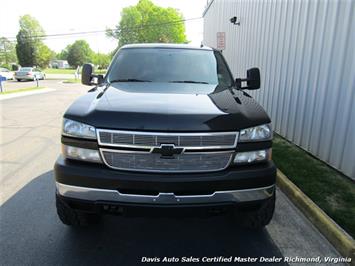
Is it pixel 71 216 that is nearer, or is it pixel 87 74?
pixel 71 216

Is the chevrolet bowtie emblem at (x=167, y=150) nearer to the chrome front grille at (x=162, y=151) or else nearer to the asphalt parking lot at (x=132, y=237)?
the chrome front grille at (x=162, y=151)

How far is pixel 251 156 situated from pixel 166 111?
2.47ft

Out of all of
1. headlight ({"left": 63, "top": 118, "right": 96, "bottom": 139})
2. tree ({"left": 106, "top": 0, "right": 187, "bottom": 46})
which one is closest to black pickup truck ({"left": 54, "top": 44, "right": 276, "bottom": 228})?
headlight ({"left": 63, "top": 118, "right": 96, "bottom": 139})

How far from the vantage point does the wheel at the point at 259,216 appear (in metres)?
2.88

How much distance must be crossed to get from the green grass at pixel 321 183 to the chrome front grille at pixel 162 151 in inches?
63.1

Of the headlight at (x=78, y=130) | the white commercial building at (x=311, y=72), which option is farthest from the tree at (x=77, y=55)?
the headlight at (x=78, y=130)

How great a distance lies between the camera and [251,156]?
2676mm

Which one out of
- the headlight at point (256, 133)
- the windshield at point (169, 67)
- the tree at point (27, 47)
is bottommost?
the tree at point (27, 47)

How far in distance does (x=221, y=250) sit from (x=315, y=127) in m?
3.27

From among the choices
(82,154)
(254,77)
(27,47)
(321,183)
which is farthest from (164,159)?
(27,47)

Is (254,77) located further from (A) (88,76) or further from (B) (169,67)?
(A) (88,76)

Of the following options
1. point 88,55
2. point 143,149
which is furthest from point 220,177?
point 88,55

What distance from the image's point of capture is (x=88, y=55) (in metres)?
96.4

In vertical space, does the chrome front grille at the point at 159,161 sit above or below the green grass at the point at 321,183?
above
